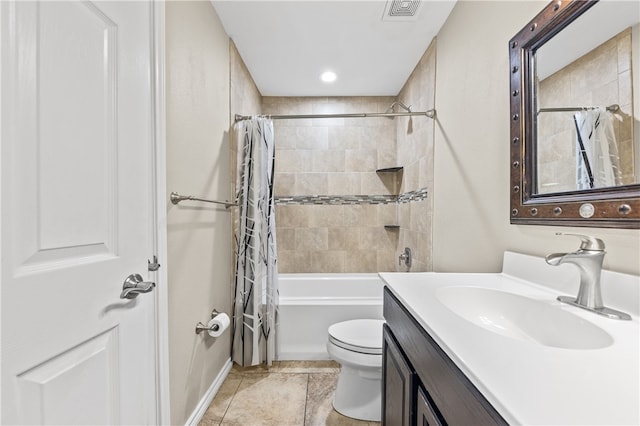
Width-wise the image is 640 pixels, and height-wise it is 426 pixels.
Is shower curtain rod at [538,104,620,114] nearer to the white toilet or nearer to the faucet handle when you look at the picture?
the faucet handle

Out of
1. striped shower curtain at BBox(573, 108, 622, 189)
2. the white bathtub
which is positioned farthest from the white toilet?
striped shower curtain at BBox(573, 108, 622, 189)

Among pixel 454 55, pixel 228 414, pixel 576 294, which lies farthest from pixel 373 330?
pixel 454 55

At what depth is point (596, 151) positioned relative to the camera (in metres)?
0.88

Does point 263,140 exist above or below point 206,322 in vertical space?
above

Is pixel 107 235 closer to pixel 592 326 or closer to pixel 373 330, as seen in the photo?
pixel 592 326

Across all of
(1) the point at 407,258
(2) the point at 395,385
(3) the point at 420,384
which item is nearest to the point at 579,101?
(3) the point at 420,384

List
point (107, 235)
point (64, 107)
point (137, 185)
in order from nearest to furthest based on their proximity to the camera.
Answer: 1. point (64, 107)
2. point (107, 235)
3. point (137, 185)

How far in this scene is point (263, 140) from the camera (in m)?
2.09

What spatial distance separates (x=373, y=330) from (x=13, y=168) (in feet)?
5.98

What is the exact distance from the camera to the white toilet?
1.55 metres

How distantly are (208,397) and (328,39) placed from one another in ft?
7.86

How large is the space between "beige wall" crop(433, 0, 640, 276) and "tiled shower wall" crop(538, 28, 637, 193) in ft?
0.59

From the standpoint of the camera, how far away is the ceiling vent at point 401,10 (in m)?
1.68

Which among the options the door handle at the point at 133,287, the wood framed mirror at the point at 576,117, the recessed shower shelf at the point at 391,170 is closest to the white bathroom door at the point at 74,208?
the door handle at the point at 133,287
